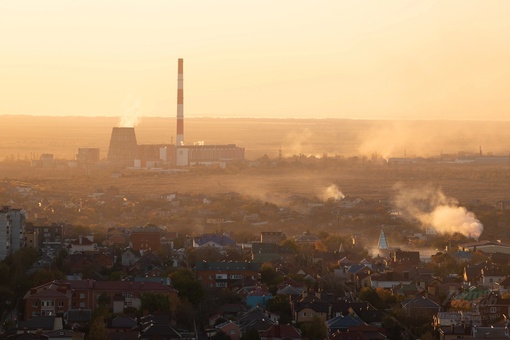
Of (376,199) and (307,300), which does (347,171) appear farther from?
(307,300)

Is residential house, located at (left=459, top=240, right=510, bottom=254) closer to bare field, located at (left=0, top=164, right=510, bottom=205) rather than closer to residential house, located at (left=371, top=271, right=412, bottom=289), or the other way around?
residential house, located at (left=371, top=271, right=412, bottom=289)

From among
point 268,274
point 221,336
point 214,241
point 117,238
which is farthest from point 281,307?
point 117,238

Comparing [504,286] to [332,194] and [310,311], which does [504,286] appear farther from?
[332,194]

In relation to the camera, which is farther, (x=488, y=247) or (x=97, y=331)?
(x=488, y=247)

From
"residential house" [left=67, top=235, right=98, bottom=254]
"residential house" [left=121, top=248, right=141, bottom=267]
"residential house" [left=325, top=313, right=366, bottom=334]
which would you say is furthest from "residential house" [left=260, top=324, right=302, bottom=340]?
"residential house" [left=67, top=235, right=98, bottom=254]

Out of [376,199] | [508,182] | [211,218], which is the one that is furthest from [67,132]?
[211,218]
